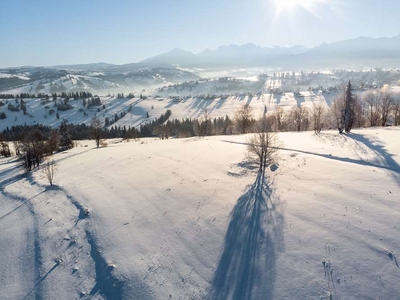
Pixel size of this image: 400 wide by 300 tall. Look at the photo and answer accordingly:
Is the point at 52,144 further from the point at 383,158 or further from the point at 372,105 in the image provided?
the point at 372,105

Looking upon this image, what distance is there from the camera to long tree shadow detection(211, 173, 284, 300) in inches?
484

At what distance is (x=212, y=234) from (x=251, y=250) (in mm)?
2847

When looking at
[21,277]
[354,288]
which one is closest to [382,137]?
[354,288]

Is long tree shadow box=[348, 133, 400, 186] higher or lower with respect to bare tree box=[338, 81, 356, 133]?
lower

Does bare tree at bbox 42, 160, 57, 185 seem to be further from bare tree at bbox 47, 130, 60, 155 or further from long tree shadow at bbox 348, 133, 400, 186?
long tree shadow at bbox 348, 133, 400, 186

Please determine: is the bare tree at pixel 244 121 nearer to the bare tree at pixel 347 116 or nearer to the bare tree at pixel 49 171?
the bare tree at pixel 347 116

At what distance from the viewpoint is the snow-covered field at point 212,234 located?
41.2 ft

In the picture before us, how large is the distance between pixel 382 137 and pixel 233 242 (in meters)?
36.2

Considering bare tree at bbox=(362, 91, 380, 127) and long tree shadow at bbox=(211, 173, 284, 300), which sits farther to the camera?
bare tree at bbox=(362, 91, 380, 127)

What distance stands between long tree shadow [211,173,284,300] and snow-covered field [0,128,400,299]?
65 mm

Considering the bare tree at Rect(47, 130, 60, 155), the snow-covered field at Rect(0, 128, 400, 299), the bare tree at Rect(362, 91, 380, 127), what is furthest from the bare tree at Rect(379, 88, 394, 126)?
the bare tree at Rect(47, 130, 60, 155)

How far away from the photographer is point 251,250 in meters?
14.6

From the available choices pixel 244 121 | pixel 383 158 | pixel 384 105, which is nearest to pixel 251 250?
pixel 383 158

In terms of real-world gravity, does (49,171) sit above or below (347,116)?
below
